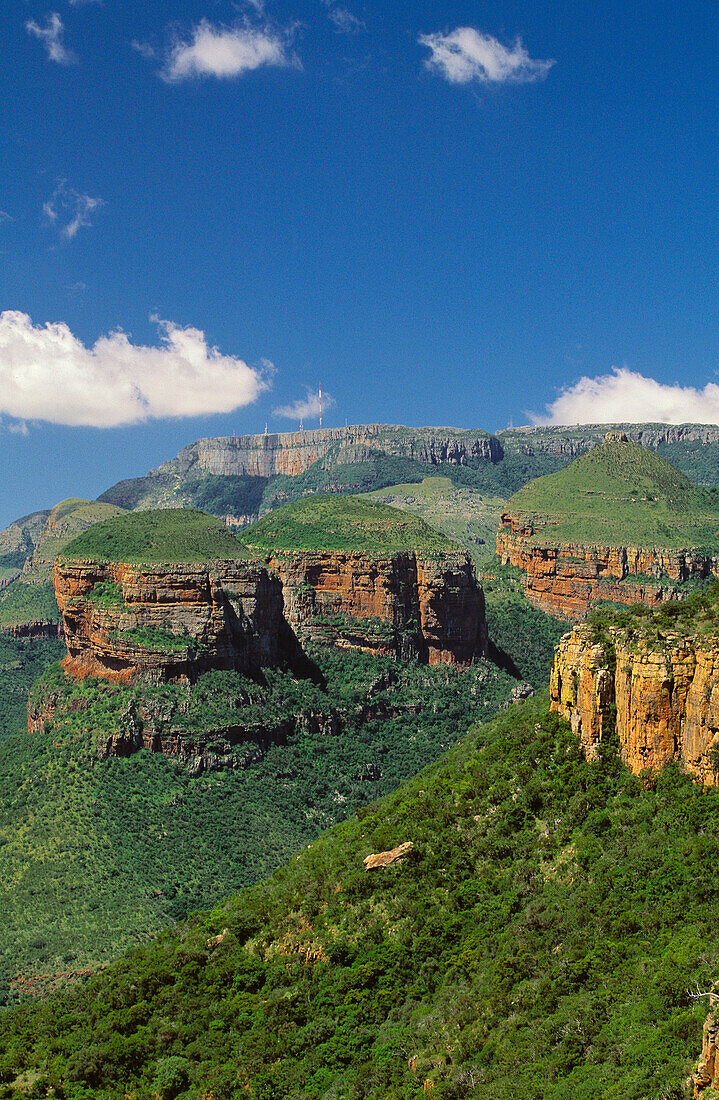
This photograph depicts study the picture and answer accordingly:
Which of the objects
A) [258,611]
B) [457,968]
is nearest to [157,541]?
[258,611]

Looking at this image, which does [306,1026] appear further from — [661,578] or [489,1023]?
[661,578]

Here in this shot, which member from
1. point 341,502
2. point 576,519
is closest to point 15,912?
point 341,502

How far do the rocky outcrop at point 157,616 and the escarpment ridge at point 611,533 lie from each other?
58957mm

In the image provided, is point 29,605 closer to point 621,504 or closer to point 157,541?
point 157,541

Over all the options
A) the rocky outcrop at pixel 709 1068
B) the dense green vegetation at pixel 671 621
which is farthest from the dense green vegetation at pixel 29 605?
the rocky outcrop at pixel 709 1068

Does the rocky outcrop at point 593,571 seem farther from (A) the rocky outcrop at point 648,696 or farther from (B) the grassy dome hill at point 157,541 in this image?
(A) the rocky outcrop at point 648,696

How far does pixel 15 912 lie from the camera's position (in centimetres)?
6431

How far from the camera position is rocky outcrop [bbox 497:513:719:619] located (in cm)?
12669

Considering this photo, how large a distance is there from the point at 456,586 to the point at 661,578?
31.8m

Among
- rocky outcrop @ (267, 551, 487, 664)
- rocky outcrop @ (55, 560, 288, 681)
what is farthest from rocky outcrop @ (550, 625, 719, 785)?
rocky outcrop @ (267, 551, 487, 664)

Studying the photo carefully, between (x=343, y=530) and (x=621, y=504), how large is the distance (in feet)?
168

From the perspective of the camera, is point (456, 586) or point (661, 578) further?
point (661, 578)

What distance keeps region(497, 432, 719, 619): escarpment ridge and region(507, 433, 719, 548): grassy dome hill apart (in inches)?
6.4

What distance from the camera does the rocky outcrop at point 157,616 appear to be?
86250mm
